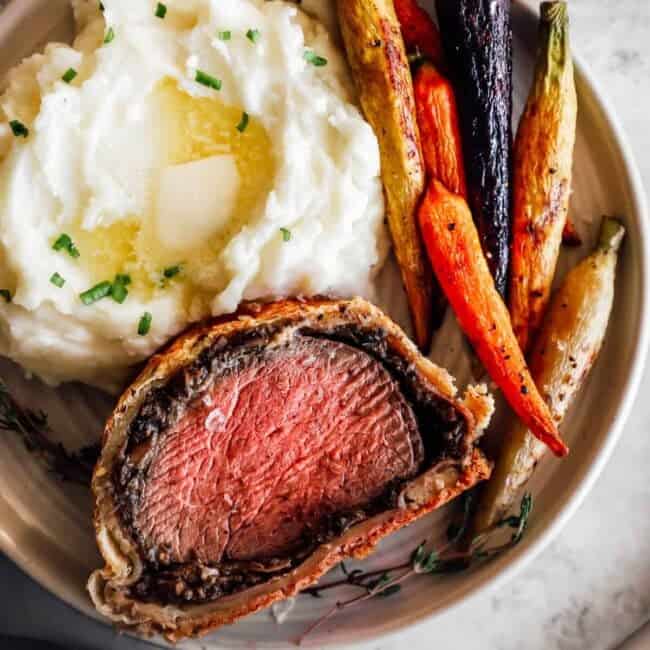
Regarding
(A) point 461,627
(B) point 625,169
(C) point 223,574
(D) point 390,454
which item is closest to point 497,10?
(B) point 625,169

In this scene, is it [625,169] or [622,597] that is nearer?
[625,169]

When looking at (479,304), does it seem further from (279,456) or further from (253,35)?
(253,35)

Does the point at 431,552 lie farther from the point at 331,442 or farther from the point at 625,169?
the point at 625,169

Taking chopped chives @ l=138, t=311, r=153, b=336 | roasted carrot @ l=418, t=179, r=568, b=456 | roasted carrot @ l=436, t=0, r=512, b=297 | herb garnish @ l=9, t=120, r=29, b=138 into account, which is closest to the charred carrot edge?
roasted carrot @ l=436, t=0, r=512, b=297

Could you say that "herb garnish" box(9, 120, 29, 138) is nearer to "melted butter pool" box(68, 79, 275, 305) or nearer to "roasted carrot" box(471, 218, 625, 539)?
"melted butter pool" box(68, 79, 275, 305)

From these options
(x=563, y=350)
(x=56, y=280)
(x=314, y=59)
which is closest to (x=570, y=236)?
(x=563, y=350)

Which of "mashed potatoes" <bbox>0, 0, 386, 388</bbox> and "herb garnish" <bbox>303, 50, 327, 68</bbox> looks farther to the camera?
"herb garnish" <bbox>303, 50, 327, 68</bbox>

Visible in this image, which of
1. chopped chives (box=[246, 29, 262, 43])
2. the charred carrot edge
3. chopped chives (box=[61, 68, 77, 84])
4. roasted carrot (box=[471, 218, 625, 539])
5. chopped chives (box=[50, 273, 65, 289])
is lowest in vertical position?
roasted carrot (box=[471, 218, 625, 539])
